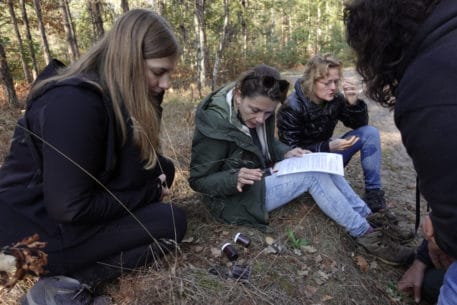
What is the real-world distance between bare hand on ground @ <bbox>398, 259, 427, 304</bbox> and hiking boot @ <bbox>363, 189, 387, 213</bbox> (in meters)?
0.93

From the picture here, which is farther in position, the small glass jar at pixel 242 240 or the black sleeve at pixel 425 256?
the small glass jar at pixel 242 240

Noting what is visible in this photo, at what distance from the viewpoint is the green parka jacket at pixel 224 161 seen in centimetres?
254

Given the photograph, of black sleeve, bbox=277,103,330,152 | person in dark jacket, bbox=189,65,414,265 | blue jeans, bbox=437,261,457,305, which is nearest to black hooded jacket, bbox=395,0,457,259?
blue jeans, bbox=437,261,457,305

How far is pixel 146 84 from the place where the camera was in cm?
200

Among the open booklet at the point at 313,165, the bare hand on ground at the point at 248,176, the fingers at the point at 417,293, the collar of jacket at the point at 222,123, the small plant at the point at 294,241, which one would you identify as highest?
the collar of jacket at the point at 222,123

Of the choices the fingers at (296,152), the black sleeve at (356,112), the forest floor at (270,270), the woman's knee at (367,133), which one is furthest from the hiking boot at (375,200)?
the fingers at (296,152)

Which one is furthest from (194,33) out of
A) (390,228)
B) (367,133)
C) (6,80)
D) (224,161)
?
(390,228)

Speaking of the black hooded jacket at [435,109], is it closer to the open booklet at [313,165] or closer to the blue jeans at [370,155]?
the open booklet at [313,165]

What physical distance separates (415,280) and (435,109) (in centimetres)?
177

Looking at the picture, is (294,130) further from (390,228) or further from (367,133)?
(390,228)

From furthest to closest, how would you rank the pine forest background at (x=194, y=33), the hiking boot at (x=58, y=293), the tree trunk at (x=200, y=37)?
the pine forest background at (x=194, y=33)
the tree trunk at (x=200, y=37)
the hiking boot at (x=58, y=293)

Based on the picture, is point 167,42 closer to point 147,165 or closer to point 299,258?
point 147,165

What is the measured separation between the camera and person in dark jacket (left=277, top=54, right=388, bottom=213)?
129 inches

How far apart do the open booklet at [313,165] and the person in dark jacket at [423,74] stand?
1.27 m
